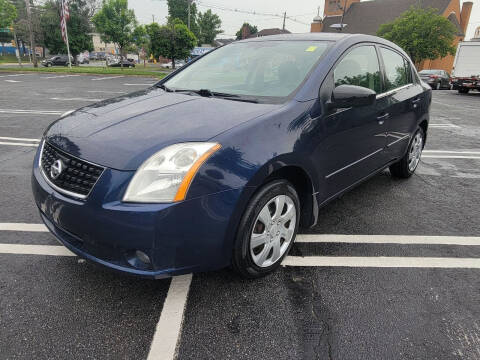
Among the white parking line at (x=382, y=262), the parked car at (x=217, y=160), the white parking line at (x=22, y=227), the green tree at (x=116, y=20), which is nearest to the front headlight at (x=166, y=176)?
the parked car at (x=217, y=160)

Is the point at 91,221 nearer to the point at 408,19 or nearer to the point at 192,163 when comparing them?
the point at 192,163

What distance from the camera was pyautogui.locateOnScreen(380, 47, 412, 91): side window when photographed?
3550 millimetres

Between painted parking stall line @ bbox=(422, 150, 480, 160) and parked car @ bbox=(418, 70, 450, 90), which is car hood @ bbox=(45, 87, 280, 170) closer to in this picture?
painted parking stall line @ bbox=(422, 150, 480, 160)

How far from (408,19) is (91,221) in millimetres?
41489

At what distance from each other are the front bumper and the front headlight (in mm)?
42

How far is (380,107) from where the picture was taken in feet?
10.7

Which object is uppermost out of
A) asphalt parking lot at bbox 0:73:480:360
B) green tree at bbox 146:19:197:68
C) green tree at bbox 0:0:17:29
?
green tree at bbox 0:0:17:29

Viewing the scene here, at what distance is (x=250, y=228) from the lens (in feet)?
6.97

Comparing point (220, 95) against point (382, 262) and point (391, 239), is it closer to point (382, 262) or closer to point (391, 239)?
point (382, 262)

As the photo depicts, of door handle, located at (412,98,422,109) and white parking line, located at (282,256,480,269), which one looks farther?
door handle, located at (412,98,422,109)

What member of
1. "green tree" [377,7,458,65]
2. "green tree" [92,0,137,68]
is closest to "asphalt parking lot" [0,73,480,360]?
"green tree" [92,0,137,68]

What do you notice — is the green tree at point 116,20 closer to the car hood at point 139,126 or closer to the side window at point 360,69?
the side window at point 360,69

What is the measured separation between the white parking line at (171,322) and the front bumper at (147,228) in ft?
1.09

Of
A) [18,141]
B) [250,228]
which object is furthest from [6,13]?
[250,228]
